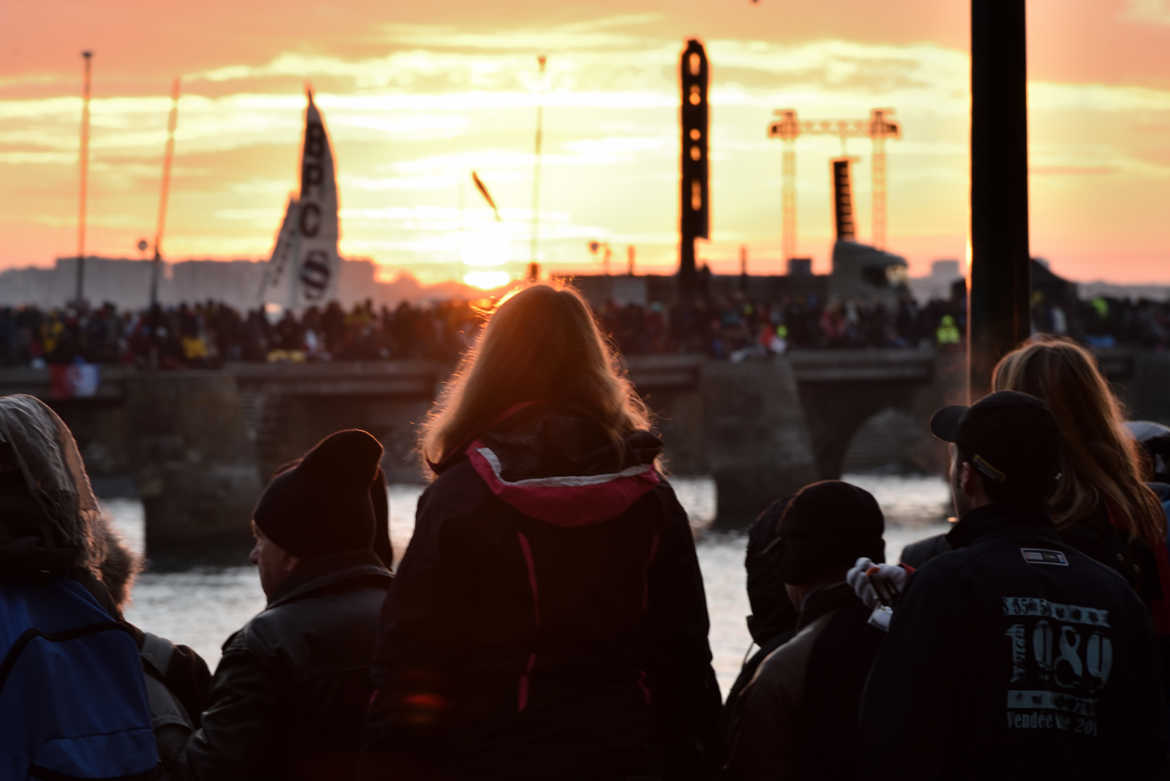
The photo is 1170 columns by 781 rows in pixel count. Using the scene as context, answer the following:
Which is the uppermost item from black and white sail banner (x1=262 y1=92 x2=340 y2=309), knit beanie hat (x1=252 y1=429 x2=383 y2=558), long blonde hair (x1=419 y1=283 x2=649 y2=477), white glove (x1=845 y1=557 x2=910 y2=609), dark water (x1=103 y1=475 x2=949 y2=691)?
black and white sail banner (x1=262 y1=92 x2=340 y2=309)

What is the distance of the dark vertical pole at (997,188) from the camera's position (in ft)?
11.9

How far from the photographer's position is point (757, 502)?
44688 mm

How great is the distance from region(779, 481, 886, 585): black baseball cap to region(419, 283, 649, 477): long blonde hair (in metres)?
0.48

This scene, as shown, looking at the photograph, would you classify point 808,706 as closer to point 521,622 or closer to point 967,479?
point 967,479

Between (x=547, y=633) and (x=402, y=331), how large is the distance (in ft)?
120

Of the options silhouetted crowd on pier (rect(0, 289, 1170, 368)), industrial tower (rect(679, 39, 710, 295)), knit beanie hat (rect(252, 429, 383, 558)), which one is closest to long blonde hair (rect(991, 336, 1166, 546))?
knit beanie hat (rect(252, 429, 383, 558))

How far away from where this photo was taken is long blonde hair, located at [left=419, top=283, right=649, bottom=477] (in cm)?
297

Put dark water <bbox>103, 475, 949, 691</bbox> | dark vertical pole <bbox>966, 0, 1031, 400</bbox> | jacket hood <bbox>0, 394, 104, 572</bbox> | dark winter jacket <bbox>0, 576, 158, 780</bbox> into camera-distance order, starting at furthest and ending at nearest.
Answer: dark water <bbox>103, 475, 949, 691</bbox>, dark vertical pole <bbox>966, 0, 1031, 400</bbox>, jacket hood <bbox>0, 394, 104, 572</bbox>, dark winter jacket <bbox>0, 576, 158, 780</bbox>

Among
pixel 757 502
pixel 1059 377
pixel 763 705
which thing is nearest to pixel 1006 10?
pixel 1059 377

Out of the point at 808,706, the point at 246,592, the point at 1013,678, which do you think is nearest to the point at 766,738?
the point at 808,706

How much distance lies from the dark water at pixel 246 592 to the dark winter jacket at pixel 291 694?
610 inches

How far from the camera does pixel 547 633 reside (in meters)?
2.77

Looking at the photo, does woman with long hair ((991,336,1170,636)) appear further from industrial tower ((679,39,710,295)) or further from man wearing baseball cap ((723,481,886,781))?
industrial tower ((679,39,710,295))

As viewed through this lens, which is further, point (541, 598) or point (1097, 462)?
point (1097, 462)
